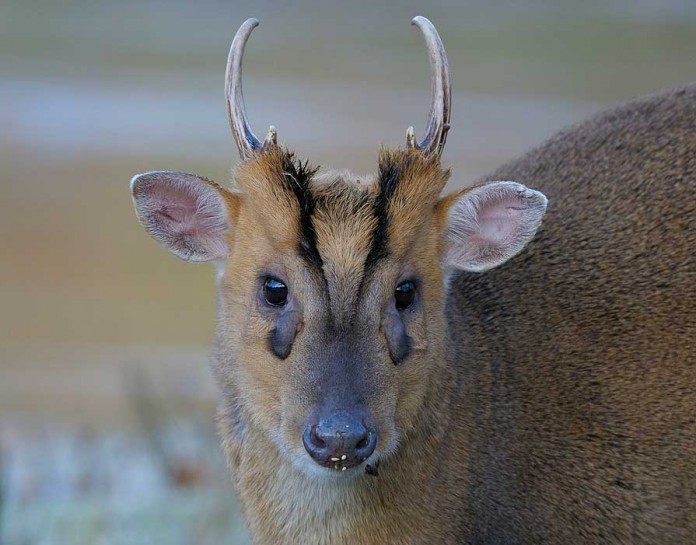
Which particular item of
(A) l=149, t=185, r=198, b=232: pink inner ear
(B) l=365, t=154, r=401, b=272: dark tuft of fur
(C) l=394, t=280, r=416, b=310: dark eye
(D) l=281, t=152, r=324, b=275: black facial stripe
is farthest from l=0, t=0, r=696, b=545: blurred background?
(A) l=149, t=185, r=198, b=232: pink inner ear

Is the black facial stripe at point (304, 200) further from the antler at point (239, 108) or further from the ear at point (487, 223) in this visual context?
the ear at point (487, 223)

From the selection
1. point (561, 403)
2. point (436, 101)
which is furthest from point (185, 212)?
point (561, 403)

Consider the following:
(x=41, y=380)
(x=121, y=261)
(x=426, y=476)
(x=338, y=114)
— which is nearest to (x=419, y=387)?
(x=426, y=476)

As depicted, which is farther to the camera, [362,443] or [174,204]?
[174,204]

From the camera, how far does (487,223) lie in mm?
6113

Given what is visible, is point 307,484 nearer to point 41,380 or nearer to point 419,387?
point 419,387

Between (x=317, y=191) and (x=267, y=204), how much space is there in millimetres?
248

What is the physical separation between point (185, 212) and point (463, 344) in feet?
4.63

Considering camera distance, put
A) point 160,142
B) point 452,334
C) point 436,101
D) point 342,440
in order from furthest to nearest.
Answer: point 160,142
point 452,334
point 436,101
point 342,440

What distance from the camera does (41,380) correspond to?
13.4 metres

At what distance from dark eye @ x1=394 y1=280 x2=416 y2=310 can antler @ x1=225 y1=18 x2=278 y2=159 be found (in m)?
0.81

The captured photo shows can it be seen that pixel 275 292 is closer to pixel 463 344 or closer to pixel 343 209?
pixel 343 209

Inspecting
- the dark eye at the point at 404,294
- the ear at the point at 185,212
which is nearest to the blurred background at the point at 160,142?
the dark eye at the point at 404,294

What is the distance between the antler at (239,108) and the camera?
5793 mm
